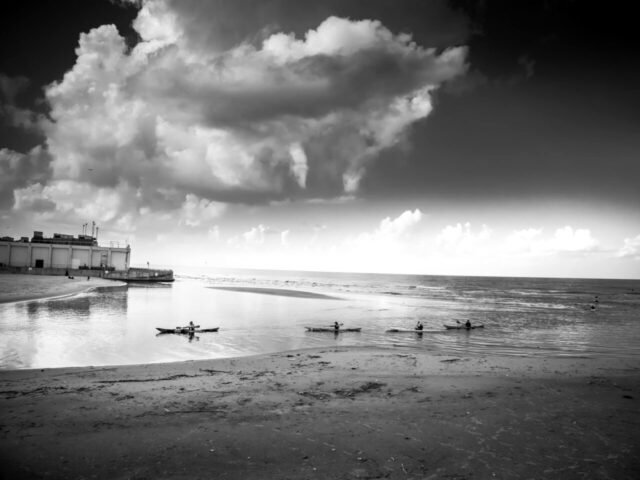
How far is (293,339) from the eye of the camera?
24516 mm

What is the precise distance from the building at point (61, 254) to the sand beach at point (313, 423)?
85.1 metres

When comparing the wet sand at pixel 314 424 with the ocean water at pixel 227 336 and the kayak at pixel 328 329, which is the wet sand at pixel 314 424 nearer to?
the ocean water at pixel 227 336

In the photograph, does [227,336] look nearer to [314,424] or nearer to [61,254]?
[314,424]

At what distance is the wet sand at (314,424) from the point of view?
7.14 m

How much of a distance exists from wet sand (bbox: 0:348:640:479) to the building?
85076 millimetres

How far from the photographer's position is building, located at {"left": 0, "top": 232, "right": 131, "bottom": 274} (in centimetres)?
8400

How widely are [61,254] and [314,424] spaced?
99.6 metres

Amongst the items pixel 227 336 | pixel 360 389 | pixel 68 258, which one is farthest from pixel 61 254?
pixel 360 389

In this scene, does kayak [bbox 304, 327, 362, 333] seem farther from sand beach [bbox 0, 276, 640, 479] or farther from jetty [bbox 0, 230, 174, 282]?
jetty [bbox 0, 230, 174, 282]

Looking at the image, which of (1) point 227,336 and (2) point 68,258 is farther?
(2) point 68,258

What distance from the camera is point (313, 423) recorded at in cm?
925

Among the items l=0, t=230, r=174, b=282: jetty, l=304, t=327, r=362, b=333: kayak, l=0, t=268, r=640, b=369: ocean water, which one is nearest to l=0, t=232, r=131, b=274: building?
l=0, t=230, r=174, b=282: jetty

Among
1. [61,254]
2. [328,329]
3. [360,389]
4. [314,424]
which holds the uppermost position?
[61,254]

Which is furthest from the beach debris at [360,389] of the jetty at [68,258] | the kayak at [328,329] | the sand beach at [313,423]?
the jetty at [68,258]
